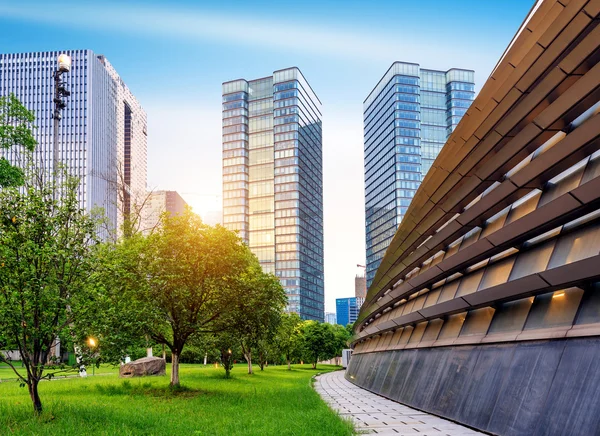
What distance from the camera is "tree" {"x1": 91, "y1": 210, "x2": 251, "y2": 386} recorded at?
25312 millimetres

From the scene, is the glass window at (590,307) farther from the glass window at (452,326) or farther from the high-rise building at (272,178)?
the high-rise building at (272,178)

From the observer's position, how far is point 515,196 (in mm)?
13734

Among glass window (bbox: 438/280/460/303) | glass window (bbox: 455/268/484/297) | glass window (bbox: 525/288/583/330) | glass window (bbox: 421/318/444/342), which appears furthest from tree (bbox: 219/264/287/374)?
glass window (bbox: 525/288/583/330)

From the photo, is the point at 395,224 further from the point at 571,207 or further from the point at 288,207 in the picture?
the point at 571,207

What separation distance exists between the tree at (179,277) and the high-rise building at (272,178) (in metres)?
154

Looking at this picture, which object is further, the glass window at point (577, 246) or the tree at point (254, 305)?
the tree at point (254, 305)

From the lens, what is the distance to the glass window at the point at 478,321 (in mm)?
14617

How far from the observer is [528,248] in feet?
43.2

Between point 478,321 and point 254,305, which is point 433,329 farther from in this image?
point 254,305

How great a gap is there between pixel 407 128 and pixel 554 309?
173 m

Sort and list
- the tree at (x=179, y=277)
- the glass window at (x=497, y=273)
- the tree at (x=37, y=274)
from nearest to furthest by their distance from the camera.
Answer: the glass window at (x=497, y=273), the tree at (x=37, y=274), the tree at (x=179, y=277)

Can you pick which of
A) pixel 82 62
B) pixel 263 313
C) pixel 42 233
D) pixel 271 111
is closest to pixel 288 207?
pixel 271 111

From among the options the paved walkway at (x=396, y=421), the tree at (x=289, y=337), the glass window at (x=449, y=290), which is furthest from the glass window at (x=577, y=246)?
the tree at (x=289, y=337)

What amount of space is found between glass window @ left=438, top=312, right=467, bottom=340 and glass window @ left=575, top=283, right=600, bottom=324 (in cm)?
690
